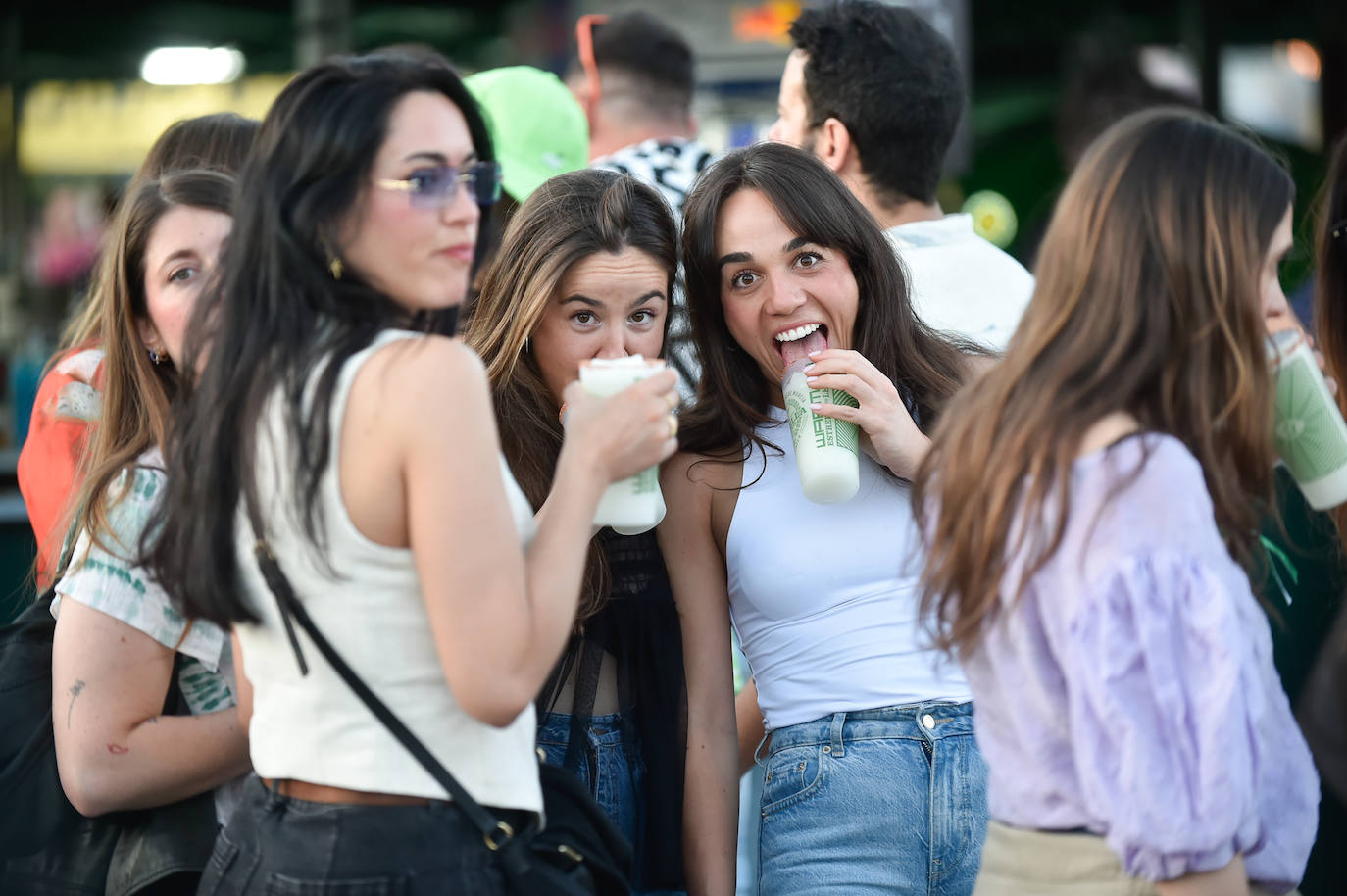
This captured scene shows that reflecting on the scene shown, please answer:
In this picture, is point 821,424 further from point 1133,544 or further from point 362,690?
point 362,690

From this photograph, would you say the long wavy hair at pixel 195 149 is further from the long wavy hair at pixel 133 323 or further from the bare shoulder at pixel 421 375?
the bare shoulder at pixel 421 375

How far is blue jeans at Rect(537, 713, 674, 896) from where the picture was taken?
2.45 m

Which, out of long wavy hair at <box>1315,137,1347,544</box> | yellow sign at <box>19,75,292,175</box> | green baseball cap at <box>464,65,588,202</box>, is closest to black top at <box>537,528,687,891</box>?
long wavy hair at <box>1315,137,1347,544</box>

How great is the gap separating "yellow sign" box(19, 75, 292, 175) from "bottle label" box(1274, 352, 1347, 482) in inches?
Answer: 287

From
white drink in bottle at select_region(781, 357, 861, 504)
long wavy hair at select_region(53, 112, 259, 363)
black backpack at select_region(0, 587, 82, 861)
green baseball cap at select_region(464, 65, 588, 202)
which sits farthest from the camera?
green baseball cap at select_region(464, 65, 588, 202)

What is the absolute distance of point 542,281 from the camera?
254 cm

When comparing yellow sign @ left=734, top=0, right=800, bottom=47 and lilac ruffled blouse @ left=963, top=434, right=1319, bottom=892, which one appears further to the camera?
yellow sign @ left=734, top=0, right=800, bottom=47

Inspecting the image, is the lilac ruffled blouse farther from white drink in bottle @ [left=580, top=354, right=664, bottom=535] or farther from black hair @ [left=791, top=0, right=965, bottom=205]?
black hair @ [left=791, top=0, right=965, bottom=205]

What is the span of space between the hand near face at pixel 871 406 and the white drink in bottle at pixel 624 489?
44 centimetres

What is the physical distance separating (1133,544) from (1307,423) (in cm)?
55

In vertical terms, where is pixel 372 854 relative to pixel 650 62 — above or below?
below

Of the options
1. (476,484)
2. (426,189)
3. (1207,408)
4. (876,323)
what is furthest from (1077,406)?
(876,323)

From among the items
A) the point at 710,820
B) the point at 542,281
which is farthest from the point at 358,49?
the point at 710,820

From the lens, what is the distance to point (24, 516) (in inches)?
175
